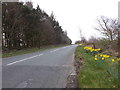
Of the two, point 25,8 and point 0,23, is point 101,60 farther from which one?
point 25,8

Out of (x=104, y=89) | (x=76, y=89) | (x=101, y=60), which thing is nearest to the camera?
(x=104, y=89)

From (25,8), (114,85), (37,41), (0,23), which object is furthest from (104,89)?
(37,41)

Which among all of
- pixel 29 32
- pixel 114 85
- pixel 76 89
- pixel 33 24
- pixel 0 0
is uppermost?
pixel 0 0

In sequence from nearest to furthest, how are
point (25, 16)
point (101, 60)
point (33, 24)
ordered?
point (101, 60), point (25, 16), point (33, 24)

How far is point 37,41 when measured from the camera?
35312 millimetres

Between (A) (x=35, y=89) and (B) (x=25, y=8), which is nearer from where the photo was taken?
(A) (x=35, y=89)

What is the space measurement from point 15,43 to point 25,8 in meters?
8.28

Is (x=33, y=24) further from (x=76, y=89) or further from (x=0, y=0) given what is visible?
(x=76, y=89)

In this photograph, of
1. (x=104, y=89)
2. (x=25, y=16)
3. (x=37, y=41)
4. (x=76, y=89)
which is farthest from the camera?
(x=37, y=41)

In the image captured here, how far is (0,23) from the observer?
19.0 m

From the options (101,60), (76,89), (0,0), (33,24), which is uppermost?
(0,0)

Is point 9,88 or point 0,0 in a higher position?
point 0,0

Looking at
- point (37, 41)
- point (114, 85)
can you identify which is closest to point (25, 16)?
point (37, 41)

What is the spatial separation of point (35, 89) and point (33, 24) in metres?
25.4
